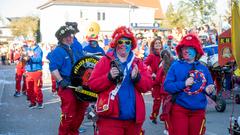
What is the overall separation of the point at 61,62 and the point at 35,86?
5.70 m

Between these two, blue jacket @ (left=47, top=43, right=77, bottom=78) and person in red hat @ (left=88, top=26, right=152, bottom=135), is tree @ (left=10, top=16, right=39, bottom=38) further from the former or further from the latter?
person in red hat @ (left=88, top=26, right=152, bottom=135)

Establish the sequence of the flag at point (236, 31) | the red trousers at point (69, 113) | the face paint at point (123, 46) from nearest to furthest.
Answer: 1. the face paint at point (123, 46)
2. the flag at point (236, 31)
3. the red trousers at point (69, 113)

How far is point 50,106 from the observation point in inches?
576

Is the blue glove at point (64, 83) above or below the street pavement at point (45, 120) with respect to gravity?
above

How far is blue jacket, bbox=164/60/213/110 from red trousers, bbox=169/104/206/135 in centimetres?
8

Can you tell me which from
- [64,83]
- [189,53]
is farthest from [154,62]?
[189,53]

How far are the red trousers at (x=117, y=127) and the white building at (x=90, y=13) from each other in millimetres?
77245

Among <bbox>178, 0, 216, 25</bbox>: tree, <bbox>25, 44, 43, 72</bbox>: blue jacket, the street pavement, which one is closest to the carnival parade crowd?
the street pavement

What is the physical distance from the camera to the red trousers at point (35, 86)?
1383 cm

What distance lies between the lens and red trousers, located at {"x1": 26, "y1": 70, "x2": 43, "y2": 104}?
1383 centimetres

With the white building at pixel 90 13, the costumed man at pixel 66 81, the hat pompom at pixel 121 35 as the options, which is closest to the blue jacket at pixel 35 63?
the costumed man at pixel 66 81

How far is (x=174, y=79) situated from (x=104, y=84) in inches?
57.9

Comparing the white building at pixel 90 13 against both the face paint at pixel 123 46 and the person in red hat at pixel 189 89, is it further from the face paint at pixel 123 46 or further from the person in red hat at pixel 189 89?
the face paint at pixel 123 46

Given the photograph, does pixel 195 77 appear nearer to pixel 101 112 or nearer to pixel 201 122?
pixel 201 122
